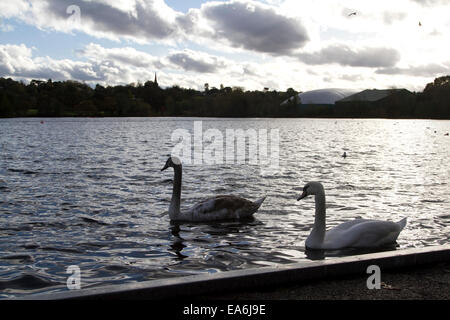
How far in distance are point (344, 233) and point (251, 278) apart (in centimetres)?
392

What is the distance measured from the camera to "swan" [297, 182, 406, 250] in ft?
27.6

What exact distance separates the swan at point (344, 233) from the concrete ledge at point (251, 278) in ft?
8.43

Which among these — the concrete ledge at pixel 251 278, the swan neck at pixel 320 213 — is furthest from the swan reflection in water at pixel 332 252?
the concrete ledge at pixel 251 278

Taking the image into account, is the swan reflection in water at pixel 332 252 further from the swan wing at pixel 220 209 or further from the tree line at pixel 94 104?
the tree line at pixel 94 104

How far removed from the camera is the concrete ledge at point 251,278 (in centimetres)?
459

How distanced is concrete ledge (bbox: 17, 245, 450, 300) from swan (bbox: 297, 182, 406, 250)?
A: 2568 mm

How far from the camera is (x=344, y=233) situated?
8.48 metres

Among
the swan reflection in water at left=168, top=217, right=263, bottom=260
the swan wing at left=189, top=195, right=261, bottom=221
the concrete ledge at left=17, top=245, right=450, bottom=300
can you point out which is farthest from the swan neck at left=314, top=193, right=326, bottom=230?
the swan wing at left=189, top=195, right=261, bottom=221

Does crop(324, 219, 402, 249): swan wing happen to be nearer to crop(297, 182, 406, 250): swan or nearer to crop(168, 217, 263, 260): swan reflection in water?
crop(297, 182, 406, 250): swan

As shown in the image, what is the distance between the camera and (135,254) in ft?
26.9

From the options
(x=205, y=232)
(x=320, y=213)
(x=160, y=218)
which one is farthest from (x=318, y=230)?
(x=160, y=218)
